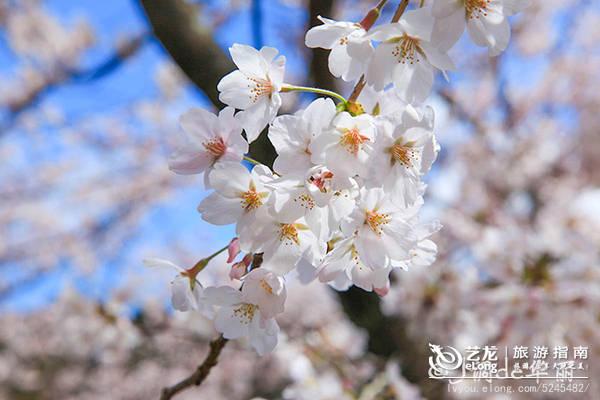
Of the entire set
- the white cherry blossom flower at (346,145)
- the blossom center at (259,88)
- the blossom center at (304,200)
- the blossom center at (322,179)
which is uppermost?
the blossom center at (259,88)

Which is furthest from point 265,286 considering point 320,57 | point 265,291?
point 320,57

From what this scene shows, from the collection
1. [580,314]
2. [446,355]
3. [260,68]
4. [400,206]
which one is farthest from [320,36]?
[580,314]

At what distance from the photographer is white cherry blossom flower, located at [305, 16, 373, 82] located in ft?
1.79

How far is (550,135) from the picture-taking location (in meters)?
5.73

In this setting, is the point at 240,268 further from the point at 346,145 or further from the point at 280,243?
the point at 346,145

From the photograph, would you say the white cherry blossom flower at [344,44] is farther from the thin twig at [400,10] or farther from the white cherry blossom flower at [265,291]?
the white cherry blossom flower at [265,291]

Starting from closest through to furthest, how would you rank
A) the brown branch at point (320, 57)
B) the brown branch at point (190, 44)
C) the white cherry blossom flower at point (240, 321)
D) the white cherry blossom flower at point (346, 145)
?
the white cherry blossom flower at point (346, 145), the white cherry blossom flower at point (240, 321), the brown branch at point (190, 44), the brown branch at point (320, 57)

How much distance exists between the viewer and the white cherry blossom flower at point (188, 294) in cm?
66

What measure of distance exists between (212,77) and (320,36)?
0.91m

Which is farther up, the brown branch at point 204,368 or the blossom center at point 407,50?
the blossom center at point 407,50

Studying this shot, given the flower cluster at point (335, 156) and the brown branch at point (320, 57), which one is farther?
the brown branch at point (320, 57)

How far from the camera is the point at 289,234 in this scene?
57 centimetres

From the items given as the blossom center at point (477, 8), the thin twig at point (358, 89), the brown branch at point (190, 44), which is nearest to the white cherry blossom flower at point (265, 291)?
the thin twig at point (358, 89)

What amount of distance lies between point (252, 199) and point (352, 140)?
0.14 metres
